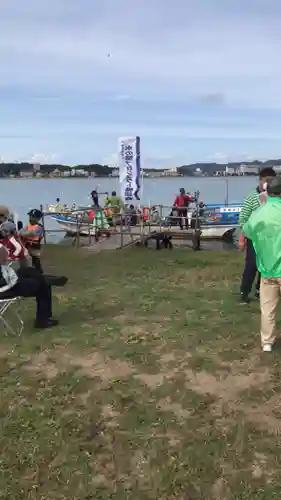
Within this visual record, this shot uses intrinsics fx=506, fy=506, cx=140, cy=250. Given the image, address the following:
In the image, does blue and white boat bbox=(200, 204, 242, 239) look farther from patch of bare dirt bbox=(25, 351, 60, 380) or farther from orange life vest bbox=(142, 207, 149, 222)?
patch of bare dirt bbox=(25, 351, 60, 380)

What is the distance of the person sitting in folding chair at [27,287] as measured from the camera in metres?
5.41

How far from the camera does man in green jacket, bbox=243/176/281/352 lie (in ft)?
14.9

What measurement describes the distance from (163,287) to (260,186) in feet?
8.79

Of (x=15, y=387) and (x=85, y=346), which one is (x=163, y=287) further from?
(x=15, y=387)

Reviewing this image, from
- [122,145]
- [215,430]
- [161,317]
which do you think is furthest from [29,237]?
[122,145]

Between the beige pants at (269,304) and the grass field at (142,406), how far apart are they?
19 cm

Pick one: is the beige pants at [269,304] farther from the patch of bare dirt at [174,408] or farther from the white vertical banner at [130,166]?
the white vertical banner at [130,166]

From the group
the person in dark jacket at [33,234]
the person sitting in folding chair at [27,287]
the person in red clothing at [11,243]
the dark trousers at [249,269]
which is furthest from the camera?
the person in dark jacket at [33,234]

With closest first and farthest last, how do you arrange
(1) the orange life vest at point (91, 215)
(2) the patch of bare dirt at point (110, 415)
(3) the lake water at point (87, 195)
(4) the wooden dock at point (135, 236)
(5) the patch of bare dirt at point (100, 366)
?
(2) the patch of bare dirt at point (110, 415) → (5) the patch of bare dirt at point (100, 366) → (4) the wooden dock at point (135, 236) → (1) the orange life vest at point (91, 215) → (3) the lake water at point (87, 195)

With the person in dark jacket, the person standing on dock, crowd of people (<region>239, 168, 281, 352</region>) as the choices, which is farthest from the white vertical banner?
crowd of people (<region>239, 168, 281, 352</region>)

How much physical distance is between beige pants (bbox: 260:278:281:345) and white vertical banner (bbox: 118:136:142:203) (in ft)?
37.5

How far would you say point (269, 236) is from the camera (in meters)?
4.55

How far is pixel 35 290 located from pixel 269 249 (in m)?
2.63

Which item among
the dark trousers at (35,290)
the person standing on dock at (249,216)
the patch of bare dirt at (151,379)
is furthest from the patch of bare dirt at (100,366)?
the person standing on dock at (249,216)
